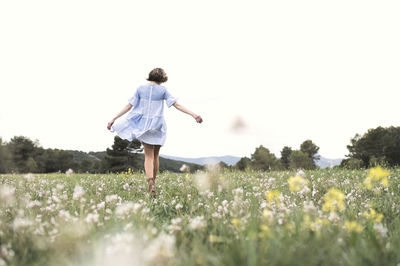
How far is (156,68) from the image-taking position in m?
7.16

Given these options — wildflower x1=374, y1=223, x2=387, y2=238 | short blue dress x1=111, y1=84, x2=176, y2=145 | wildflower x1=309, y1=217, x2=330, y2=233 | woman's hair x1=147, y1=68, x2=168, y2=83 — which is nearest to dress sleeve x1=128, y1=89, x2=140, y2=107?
short blue dress x1=111, y1=84, x2=176, y2=145

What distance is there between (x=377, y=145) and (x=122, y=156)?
65167mm

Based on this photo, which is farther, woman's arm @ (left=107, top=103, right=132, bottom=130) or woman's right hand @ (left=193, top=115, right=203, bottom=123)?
woman's arm @ (left=107, top=103, right=132, bottom=130)

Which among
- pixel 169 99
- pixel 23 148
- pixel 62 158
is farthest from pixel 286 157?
pixel 169 99

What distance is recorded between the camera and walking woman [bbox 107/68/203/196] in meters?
6.84

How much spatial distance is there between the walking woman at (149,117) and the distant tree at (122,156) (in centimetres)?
8320

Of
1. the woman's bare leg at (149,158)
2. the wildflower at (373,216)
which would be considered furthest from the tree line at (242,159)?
the wildflower at (373,216)

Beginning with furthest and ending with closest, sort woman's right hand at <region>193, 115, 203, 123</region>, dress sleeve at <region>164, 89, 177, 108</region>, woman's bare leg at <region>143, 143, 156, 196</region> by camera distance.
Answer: dress sleeve at <region>164, 89, 177, 108</region>, woman's bare leg at <region>143, 143, 156, 196</region>, woman's right hand at <region>193, 115, 203, 123</region>

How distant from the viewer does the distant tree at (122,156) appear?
8944 cm

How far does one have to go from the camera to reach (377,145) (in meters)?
68.6

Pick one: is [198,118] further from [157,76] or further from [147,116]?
[157,76]

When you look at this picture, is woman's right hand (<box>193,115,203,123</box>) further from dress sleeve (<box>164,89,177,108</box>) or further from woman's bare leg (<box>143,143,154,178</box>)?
woman's bare leg (<box>143,143,154,178</box>)

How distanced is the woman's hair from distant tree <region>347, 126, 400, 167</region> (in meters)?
63.9

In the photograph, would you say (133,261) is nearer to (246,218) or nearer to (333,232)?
(246,218)
